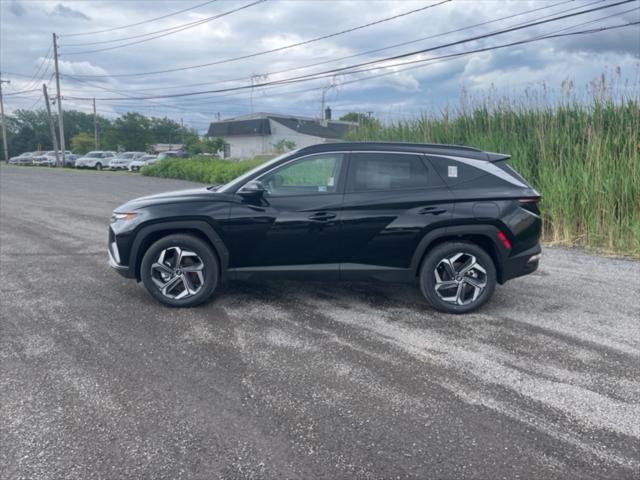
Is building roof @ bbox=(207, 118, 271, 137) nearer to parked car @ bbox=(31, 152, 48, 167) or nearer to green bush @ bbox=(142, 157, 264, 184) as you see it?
parked car @ bbox=(31, 152, 48, 167)

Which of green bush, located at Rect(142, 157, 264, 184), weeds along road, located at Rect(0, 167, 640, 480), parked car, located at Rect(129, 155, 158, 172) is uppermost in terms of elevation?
parked car, located at Rect(129, 155, 158, 172)

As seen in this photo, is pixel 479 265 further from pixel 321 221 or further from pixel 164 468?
pixel 164 468

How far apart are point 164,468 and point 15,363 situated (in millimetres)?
1968

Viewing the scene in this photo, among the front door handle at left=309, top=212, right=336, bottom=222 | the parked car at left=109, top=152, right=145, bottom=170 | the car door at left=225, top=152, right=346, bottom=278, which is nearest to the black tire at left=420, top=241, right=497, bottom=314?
the car door at left=225, top=152, right=346, bottom=278

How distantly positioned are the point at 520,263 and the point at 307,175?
2341 millimetres

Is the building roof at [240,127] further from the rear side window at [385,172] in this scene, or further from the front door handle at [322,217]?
the front door handle at [322,217]

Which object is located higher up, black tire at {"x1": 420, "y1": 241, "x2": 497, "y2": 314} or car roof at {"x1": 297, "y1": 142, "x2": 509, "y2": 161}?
car roof at {"x1": 297, "y1": 142, "x2": 509, "y2": 161}

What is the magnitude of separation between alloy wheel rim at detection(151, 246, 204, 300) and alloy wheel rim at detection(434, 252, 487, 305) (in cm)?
244

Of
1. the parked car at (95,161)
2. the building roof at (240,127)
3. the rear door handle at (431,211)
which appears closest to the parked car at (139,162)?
the parked car at (95,161)

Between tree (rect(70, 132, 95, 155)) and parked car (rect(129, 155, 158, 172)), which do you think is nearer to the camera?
parked car (rect(129, 155, 158, 172))

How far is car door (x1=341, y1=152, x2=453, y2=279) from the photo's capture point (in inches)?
192

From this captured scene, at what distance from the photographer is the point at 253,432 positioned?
2941 millimetres

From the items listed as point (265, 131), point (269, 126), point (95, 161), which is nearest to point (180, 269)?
point (95, 161)

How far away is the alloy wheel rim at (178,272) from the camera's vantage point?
500 cm
